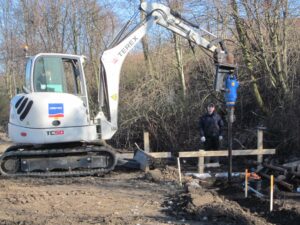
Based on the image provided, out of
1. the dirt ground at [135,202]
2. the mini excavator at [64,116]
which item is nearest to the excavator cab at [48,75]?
the mini excavator at [64,116]

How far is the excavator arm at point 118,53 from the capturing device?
11938 millimetres

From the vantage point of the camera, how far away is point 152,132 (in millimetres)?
16375

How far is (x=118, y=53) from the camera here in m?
12.1

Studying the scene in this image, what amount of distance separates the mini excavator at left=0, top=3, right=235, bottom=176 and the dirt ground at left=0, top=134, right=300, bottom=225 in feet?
1.68

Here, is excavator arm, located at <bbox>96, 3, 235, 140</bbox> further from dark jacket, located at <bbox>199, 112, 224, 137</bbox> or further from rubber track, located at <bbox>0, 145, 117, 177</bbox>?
dark jacket, located at <bbox>199, 112, 224, 137</bbox>

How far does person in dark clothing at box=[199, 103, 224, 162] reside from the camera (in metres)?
13.1

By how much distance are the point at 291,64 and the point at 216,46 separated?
3.46 meters

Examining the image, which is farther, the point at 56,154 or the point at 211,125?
the point at 211,125

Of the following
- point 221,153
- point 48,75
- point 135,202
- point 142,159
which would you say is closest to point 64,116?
point 48,75

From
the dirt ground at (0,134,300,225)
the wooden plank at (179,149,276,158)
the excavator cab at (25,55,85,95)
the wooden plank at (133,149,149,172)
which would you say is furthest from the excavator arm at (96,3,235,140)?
the wooden plank at (179,149,276,158)

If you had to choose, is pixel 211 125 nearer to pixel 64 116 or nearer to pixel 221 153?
pixel 221 153

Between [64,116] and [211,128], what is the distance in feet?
13.2

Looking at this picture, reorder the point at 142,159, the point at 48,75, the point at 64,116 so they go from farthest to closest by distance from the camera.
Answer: the point at 142,159, the point at 48,75, the point at 64,116

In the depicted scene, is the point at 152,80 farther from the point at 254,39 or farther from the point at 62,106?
the point at 62,106
